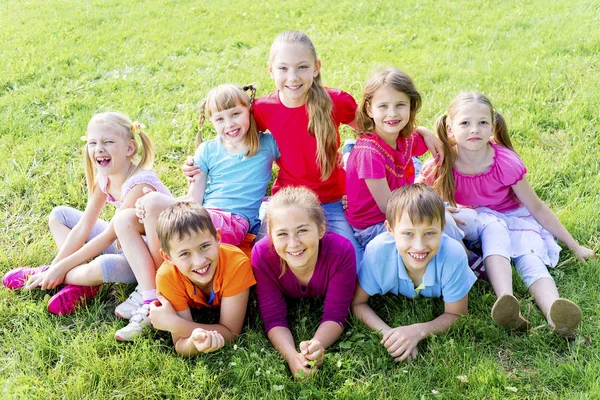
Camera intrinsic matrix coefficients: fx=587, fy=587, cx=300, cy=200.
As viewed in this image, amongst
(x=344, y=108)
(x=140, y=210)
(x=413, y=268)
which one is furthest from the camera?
(x=344, y=108)

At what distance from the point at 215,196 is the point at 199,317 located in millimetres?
893

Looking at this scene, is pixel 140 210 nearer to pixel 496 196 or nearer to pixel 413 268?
pixel 413 268

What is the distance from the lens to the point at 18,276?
395 cm

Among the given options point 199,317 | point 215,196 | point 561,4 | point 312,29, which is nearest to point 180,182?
point 215,196

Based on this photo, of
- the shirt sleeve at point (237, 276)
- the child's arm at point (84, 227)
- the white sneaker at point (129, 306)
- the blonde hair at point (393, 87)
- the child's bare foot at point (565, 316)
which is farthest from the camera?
the child's arm at point (84, 227)

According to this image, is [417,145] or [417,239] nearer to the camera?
[417,239]

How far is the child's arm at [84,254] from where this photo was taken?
3.85 meters

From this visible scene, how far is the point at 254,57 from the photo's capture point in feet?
25.6

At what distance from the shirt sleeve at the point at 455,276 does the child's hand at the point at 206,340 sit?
1317 millimetres

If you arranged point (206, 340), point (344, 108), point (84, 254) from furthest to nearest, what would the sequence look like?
1. point (344, 108)
2. point (84, 254)
3. point (206, 340)

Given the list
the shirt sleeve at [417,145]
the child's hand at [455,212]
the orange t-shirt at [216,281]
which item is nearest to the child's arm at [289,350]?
the orange t-shirt at [216,281]

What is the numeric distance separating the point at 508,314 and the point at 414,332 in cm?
52

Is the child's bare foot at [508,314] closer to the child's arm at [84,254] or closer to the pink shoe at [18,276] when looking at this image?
the child's arm at [84,254]

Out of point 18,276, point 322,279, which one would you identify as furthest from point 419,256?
point 18,276
